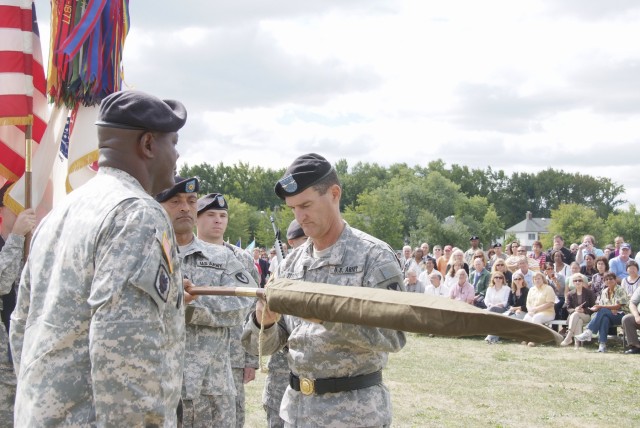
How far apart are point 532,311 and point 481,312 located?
Result: 13.2 m

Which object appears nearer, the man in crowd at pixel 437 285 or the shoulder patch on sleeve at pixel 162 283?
the shoulder patch on sleeve at pixel 162 283

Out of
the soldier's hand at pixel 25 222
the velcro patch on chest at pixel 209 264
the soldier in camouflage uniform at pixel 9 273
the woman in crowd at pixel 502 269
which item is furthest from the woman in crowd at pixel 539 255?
the soldier's hand at pixel 25 222

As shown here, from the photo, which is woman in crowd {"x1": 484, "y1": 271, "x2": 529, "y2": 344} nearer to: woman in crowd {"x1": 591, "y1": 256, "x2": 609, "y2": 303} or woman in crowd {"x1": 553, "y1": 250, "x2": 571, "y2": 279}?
woman in crowd {"x1": 553, "y1": 250, "x2": 571, "y2": 279}

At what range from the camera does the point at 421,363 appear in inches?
484

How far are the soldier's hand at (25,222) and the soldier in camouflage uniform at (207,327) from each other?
3.21 feet

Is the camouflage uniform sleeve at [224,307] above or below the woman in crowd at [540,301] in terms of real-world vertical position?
above

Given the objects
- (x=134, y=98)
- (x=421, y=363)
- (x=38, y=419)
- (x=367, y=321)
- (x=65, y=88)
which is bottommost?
(x=421, y=363)

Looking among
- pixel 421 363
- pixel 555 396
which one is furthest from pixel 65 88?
pixel 421 363

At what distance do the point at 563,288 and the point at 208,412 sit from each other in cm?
1248

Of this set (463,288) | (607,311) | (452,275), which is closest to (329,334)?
(607,311)

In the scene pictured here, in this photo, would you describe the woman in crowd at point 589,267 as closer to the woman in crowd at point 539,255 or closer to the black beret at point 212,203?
the woman in crowd at point 539,255

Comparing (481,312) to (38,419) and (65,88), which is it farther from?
(65,88)

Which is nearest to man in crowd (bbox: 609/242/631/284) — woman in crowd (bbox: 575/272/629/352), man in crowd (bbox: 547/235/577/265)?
man in crowd (bbox: 547/235/577/265)

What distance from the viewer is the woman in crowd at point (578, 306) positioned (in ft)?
47.7
